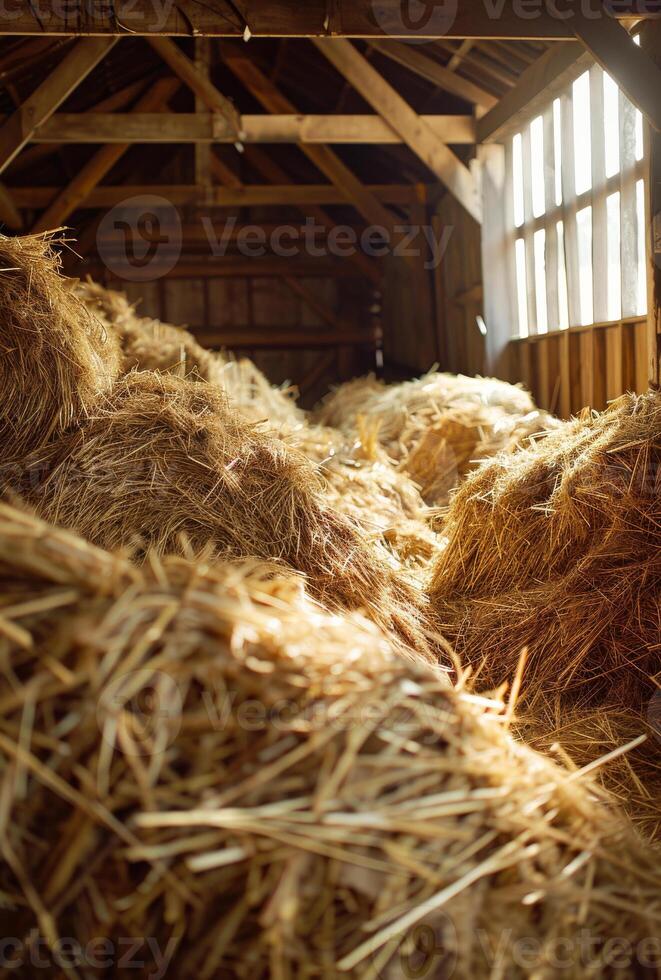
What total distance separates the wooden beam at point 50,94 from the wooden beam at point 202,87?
109 centimetres

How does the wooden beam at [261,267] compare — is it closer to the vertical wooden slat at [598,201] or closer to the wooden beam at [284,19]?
the vertical wooden slat at [598,201]

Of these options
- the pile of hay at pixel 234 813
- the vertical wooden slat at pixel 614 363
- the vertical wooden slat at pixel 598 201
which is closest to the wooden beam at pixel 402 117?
the vertical wooden slat at pixel 598 201

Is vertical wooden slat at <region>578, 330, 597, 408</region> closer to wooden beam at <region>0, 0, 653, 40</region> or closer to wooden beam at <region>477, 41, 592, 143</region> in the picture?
wooden beam at <region>477, 41, 592, 143</region>

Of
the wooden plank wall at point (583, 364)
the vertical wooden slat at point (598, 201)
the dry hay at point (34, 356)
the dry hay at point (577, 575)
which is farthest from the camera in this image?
the vertical wooden slat at point (598, 201)

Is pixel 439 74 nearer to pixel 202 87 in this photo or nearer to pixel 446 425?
pixel 202 87

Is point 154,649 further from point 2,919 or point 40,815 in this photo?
point 2,919

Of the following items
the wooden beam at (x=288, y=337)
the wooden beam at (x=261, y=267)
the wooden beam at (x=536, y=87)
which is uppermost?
the wooden beam at (x=536, y=87)

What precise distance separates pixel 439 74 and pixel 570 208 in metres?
1.82

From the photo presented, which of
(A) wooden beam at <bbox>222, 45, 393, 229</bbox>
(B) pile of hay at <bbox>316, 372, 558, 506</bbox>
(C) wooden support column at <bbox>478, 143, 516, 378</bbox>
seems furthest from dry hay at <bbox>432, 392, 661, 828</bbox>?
(A) wooden beam at <bbox>222, 45, 393, 229</bbox>

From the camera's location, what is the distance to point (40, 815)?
1.13 meters

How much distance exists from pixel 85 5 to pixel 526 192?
3.65 meters

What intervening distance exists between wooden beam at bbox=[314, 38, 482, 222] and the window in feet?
1.17

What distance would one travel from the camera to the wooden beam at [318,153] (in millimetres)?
8203

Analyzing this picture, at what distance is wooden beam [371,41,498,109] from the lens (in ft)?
21.4
